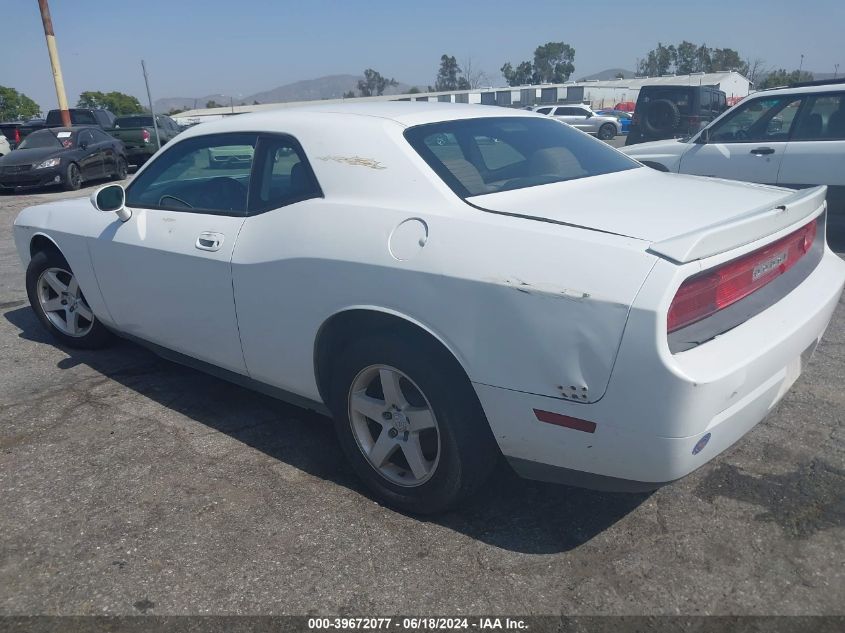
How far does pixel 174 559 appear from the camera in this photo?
2.65 metres

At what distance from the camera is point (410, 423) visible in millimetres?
2803

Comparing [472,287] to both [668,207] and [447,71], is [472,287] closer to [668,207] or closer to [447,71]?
[668,207]

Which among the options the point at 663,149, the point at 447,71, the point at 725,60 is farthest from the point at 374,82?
the point at 663,149

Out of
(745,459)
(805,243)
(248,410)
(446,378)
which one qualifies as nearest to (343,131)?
(446,378)

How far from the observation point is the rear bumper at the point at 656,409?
2.14m

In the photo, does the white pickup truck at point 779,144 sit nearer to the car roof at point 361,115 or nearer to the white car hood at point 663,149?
the white car hood at point 663,149

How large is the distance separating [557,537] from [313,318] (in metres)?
1.30

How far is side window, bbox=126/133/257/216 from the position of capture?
346 centimetres

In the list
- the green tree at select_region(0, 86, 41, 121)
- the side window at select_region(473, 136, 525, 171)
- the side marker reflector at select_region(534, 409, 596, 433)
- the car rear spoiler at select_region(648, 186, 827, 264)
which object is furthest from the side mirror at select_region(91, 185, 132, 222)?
the green tree at select_region(0, 86, 41, 121)

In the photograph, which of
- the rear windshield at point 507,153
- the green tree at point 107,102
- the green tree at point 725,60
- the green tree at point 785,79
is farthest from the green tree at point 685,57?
the rear windshield at point 507,153

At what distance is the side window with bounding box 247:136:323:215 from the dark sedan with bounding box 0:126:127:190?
43.6 ft

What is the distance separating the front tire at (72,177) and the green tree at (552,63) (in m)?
105

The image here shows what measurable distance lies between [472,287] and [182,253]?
1.74 meters

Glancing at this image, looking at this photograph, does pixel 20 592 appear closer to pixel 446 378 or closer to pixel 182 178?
pixel 446 378
